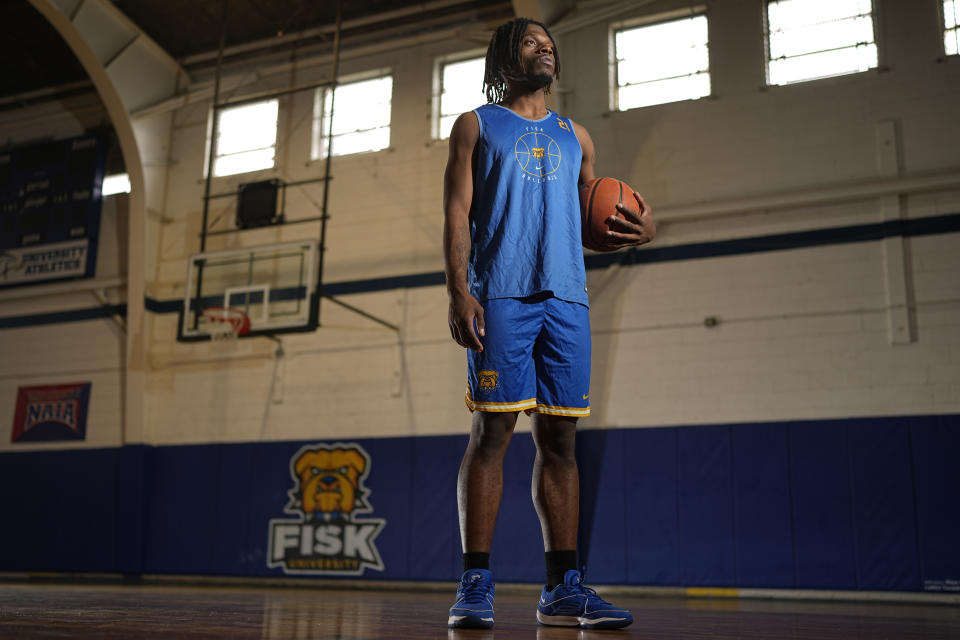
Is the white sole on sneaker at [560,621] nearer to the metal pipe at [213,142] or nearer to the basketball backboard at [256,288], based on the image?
the basketball backboard at [256,288]

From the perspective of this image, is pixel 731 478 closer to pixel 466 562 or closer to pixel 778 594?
pixel 778 594

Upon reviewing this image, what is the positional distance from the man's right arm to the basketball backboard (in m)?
Result: 5.99

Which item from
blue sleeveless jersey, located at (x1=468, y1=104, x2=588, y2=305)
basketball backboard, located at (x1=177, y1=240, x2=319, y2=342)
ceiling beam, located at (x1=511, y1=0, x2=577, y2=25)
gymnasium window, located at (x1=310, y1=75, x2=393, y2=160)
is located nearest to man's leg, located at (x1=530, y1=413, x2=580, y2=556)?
blue sleeveless jersey, located at (x1=468, y1=104, x2=588, y2=305)

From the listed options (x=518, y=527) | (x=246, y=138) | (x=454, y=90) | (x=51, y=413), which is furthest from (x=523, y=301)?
(x=51, y=413)

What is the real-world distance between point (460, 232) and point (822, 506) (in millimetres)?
5814

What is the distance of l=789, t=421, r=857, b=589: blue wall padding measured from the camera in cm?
699

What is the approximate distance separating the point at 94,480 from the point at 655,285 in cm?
670

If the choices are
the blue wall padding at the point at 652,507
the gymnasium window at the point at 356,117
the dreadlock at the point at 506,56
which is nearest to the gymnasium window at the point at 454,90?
the gymnasium window at the point at 356,117

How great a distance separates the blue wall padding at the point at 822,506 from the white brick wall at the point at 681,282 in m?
0.23

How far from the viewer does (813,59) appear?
7.97 meters

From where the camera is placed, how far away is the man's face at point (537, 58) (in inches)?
99.7

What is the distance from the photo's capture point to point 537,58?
8.30 ft

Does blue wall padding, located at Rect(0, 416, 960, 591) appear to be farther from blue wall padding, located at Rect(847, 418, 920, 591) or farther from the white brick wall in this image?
the white brick wall

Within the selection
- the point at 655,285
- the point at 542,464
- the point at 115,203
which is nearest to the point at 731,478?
the point at 655,285
